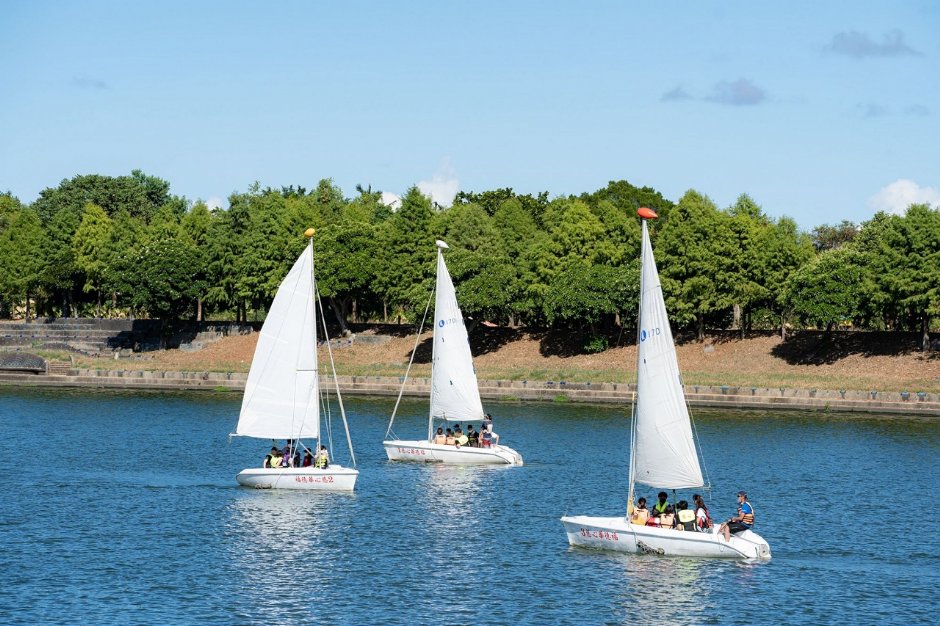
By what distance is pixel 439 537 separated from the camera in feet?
181

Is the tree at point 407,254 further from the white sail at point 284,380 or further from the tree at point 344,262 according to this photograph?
the white sail at point 284,380

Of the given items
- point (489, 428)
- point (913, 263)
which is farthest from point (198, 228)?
point (489, 428)

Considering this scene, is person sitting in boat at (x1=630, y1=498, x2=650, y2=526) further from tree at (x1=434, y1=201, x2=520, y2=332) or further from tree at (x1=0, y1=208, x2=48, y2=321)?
tree at (x1=0, y1=208, x2=48, y2=321)

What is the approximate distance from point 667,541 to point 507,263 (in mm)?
92657

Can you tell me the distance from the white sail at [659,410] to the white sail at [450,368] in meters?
28.3

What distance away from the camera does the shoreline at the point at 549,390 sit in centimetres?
10206

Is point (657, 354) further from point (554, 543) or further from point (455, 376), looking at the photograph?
point (455, 376)

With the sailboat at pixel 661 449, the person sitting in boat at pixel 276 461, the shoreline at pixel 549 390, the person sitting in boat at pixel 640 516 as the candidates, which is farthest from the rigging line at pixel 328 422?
the person sitting in boat at pixel 640 516

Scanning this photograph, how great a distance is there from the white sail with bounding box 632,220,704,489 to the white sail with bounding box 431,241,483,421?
28.3m

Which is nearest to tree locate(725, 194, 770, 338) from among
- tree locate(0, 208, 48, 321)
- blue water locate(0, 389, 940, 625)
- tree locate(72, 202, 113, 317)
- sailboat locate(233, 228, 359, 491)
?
blue water locate(0, 389, 940, 625)

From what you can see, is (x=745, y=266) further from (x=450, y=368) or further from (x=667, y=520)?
(x=667, y=520)

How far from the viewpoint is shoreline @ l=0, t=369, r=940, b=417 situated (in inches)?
4018

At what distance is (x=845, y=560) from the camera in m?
51.3

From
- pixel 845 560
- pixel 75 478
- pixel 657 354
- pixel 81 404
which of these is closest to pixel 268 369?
pixel 75 478
